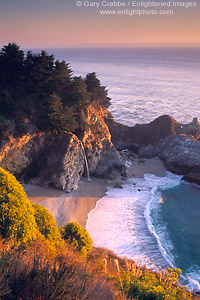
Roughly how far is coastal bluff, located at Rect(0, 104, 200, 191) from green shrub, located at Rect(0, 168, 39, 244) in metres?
12.0

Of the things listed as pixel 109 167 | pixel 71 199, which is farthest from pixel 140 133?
pixel 71 199

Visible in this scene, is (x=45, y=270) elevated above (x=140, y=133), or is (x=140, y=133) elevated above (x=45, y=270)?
(x=140, y=133)

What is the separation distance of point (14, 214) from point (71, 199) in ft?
45.4

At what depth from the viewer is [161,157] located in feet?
116

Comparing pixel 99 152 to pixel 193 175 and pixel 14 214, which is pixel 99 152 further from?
pixel 14 214

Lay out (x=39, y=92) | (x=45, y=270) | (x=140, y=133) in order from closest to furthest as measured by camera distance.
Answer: (x=45, y=270) → (x=39, y=92) → (x=140, y=133)

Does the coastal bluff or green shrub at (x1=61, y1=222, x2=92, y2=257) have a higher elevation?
the coastal bluff

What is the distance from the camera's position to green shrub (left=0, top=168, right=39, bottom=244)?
931 centimetres

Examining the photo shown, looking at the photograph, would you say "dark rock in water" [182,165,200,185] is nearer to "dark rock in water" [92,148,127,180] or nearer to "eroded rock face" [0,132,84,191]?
"dark rock in water" [92,148,127,180]

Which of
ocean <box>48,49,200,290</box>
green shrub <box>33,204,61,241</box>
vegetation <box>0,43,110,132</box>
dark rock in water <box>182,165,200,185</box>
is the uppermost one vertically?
vegetation <box>0,43,110,132</box>

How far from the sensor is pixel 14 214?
9.43 metres

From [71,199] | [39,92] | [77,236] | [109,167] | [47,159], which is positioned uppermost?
[39,92]

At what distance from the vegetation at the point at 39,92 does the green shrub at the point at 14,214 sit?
13.3 m

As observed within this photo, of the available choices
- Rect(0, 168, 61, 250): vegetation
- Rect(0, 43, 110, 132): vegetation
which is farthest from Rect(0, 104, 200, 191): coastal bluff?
Rect(0, 168, 61, 250): vegetation
